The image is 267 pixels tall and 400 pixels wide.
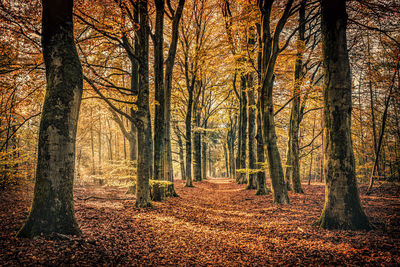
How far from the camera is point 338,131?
475 centimetres

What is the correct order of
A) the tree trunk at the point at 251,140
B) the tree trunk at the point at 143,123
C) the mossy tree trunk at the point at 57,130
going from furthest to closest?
1. the tree trunk at the point at 251,140
2. the tree trunk at the point at 143,123
3. the mossy tree trunk at the point at 57,130

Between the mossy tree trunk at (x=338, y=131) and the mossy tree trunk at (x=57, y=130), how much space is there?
19.6 ft

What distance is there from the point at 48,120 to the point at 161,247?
3.56 metres

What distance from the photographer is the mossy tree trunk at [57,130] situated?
3590 mm

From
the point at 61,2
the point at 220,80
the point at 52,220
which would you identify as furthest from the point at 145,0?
the point at 220,80

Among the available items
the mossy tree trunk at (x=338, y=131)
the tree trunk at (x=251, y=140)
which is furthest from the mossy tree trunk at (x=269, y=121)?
the tree trunk at (x=251, y=140)

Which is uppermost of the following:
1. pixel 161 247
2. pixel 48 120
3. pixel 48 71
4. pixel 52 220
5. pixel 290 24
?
pixel 290 24

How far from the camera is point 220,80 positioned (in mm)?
19609

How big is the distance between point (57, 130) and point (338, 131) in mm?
6487

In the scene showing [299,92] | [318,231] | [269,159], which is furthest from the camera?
[299,92]

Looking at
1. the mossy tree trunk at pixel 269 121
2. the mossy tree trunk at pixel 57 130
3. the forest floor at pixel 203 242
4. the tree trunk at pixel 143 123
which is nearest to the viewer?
the forest floor at pixel 203 242

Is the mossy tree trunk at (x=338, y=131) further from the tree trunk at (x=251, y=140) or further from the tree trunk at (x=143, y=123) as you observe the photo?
the tree trunk at (x=251, y=140)

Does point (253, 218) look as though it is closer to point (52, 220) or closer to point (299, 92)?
point (52, 220)

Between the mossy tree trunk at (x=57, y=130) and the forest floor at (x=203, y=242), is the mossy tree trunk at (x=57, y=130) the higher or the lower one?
the higher one
